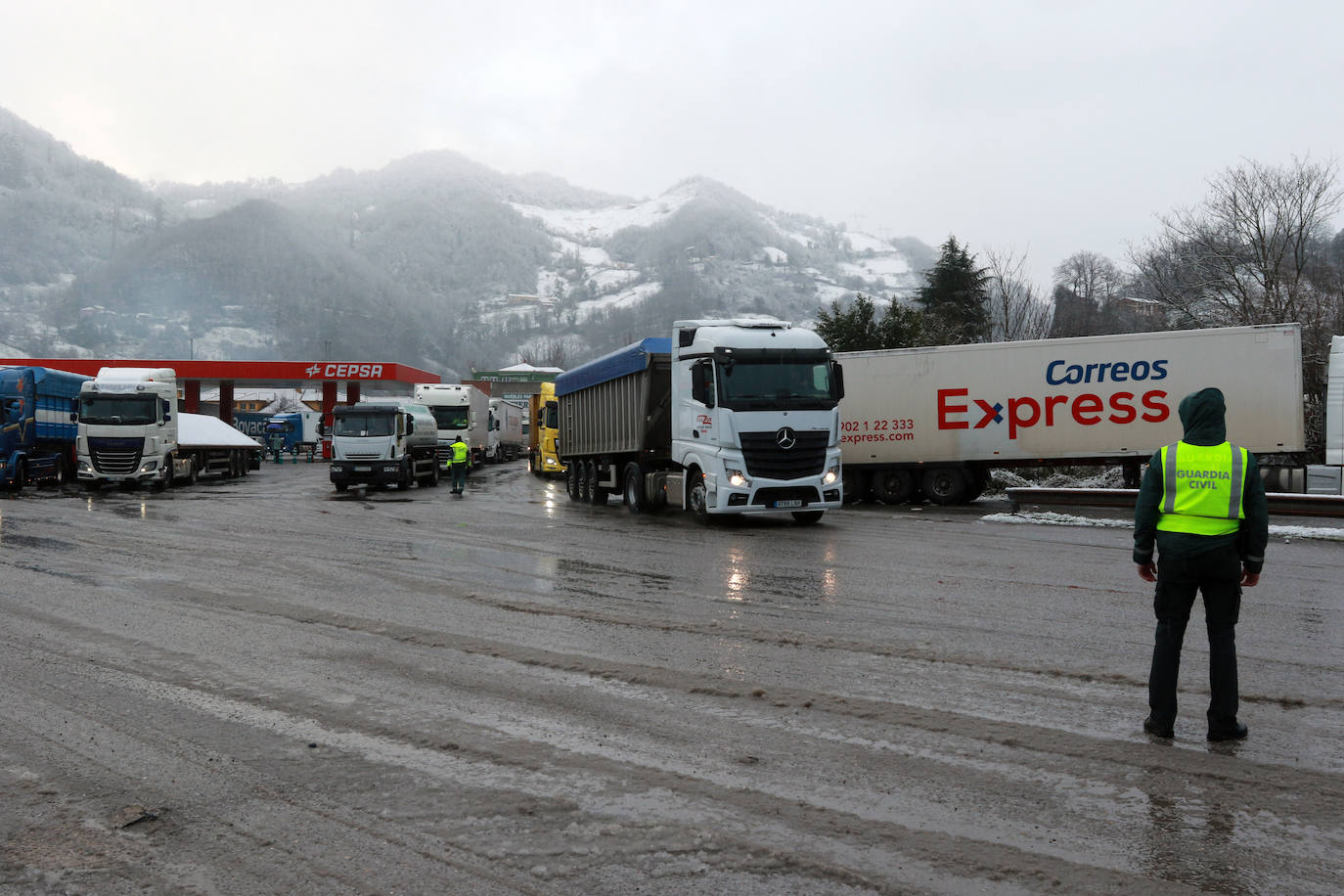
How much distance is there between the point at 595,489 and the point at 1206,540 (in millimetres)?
18769

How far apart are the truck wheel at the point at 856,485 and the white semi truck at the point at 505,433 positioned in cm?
2721

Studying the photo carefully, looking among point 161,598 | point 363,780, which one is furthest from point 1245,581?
point 161,598

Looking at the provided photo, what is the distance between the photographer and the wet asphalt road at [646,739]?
354 cm

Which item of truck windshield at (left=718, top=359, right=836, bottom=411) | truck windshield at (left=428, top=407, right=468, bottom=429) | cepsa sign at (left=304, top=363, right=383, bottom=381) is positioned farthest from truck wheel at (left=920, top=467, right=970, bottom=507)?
cepsa sign at (left=304, top=363, right=383, bottom=381)

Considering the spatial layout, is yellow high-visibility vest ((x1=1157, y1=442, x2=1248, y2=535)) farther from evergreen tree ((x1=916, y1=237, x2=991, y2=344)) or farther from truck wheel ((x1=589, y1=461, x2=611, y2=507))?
evergreen tree ((x1=916, y1=237, x2=991, y2=344))

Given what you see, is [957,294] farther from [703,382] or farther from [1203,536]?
[1203,536]

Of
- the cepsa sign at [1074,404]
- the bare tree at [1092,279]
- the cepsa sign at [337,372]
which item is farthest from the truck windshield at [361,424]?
the bare tree at [1092,279]

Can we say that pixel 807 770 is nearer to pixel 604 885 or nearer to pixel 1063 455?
pixel 604 885

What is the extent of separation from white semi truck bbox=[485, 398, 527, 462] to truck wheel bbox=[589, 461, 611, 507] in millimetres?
25177

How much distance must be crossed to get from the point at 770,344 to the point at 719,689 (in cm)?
1123

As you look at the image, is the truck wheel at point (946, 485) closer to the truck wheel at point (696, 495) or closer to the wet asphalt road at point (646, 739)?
the truck wheel at point (696, 495)

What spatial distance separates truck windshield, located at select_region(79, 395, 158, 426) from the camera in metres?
27.5

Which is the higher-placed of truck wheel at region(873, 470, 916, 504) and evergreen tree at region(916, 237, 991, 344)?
evergreen tree at region(916, 237, 991, 344)

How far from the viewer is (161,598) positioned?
8.98m
